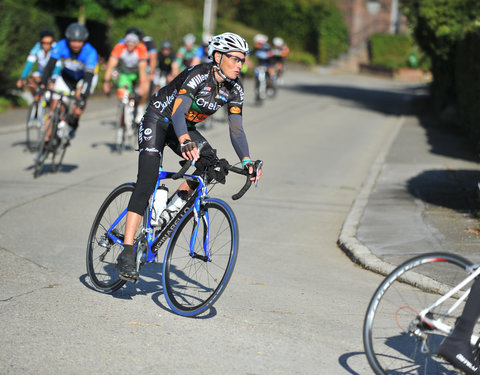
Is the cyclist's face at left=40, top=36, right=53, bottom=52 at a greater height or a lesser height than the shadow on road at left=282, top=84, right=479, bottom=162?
greater

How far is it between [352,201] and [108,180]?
3480 mm

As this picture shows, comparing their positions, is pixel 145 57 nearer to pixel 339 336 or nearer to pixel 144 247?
pixel 144 247

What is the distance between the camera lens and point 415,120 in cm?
2367

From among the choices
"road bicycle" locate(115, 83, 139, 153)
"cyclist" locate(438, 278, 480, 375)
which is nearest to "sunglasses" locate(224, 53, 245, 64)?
"cyclist" locate(438, 278, 480, 375)

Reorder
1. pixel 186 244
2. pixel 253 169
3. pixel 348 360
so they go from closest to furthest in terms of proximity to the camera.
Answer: pixel 348 360 → pixel 253 169 → pixel 186 244

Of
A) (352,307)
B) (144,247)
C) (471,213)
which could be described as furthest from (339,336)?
(471,213)

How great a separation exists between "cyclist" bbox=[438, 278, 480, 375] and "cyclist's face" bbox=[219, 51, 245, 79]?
2359mm

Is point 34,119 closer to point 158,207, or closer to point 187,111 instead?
point 158,207

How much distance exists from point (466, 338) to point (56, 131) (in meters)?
8.14

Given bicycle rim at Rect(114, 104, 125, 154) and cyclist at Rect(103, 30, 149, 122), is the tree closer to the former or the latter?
cyclist at Rect(103, 30, 149, 122)

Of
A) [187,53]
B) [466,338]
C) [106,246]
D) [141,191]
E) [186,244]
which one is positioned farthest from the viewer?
[187,53]

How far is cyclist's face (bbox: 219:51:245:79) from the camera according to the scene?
5547 mm

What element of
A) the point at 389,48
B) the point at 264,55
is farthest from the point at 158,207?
the point at 389,48

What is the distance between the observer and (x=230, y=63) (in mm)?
5555
